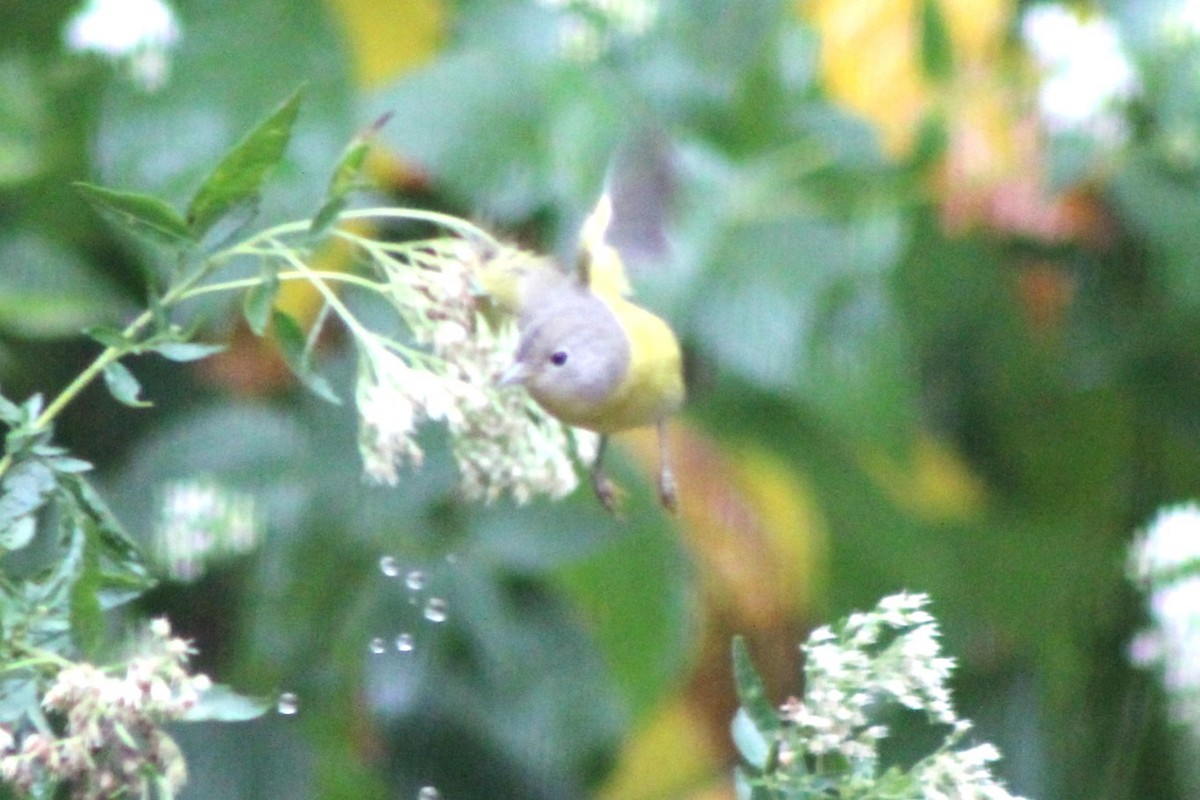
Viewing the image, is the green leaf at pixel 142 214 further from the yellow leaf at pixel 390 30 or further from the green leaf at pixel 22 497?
the yellow leaf at pixel 390 30

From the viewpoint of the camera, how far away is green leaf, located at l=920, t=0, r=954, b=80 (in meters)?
0.69

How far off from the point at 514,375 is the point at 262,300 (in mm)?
56

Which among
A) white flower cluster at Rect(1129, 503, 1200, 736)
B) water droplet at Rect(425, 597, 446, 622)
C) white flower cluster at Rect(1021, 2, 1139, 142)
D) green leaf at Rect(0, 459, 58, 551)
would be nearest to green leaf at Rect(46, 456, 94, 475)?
green leaf at Rect(0, 459, 58, 551)

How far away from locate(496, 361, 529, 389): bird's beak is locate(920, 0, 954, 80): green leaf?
435mm

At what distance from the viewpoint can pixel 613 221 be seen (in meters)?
0.39

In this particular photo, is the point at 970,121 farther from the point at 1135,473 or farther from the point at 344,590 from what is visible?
the point at 344,590

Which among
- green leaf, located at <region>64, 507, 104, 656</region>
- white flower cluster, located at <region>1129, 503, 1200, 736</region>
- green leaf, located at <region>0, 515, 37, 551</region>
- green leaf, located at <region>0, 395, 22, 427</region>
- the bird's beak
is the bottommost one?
green leaf, located at <region>64, 507, 104, 656</region>

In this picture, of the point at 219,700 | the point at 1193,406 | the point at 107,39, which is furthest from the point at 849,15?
the point at 219,700

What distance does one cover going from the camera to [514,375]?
31cm

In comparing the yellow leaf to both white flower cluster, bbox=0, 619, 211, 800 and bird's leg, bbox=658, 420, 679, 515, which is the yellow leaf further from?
white flower cluster, bbox=0, 619, 211, 800

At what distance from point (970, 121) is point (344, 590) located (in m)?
0.39

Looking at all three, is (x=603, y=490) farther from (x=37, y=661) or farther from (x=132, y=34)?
(x=132, y=34)

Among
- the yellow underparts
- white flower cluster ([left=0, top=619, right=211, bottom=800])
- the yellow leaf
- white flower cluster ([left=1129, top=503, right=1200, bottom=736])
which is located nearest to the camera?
white flower cluster ([left=0, top=619, right=211, bottom=800])

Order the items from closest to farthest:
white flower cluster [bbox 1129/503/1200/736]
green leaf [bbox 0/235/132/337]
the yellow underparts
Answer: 1. the yellow underparts
2. white flower cluster [bbox 1129/503/1200/736]
3. green leaf [bbox 0/235/132/337]
